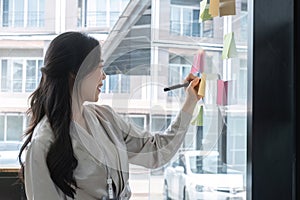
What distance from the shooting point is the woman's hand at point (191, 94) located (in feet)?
3.37

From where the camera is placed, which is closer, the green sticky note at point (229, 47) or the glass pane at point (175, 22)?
the green sticky note at point (229, 47)

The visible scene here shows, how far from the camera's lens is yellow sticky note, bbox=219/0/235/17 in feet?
2.97

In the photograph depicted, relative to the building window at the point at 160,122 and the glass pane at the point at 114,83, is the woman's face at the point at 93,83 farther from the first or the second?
the building window at the point at 160,122

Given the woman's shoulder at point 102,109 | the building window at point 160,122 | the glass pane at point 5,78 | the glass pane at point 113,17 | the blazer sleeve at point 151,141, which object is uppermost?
the glass pane at point 113,17

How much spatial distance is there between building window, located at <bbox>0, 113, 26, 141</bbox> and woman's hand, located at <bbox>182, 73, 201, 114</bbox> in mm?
652

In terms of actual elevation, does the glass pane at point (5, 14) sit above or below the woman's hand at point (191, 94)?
above

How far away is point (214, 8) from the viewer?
94 cm

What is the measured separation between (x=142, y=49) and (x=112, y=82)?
123mm

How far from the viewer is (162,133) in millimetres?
1099

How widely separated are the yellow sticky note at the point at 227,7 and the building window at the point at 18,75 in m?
0.71

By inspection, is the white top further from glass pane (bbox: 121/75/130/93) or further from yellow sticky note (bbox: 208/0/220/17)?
yellow sticky note (bbox: 208/0/220/17)

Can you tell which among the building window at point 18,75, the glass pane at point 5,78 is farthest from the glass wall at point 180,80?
Result: the glass pane at point 5,78

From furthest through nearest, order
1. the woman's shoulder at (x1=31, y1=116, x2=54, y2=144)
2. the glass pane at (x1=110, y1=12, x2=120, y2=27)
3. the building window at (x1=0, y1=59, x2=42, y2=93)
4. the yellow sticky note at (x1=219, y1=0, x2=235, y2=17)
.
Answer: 1. the building window at (x1=0, y1=59, x2=42, y2=93)
2. the glass pane at (x1=110, y1=12, x2=120, y2=27)
3. the woman's shoulder at (x1=31, y1=116, x2=54, y2=144)
4. the yellow sticky note at (x1=219, y1=0, x2=235, y2=17)

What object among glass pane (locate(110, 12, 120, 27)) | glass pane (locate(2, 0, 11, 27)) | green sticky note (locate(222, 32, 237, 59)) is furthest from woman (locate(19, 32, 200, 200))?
glass pane (locate(2, 0, 11, 27))
